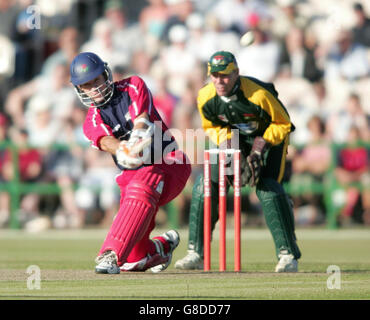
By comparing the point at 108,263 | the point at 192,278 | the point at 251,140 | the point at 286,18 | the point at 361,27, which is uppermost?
the point at 286,18

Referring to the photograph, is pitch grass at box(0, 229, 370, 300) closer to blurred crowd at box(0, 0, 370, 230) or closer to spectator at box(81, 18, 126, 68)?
blurred crowd at box(0, 0, 370, 230)

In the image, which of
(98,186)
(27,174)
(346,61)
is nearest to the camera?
(98,186)

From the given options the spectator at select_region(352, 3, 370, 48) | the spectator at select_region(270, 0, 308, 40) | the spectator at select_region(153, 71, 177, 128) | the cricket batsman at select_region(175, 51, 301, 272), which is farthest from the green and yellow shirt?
the spectator at select_region(352, 3, 370, 48)

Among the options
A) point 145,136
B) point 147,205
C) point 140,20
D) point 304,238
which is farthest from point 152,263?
point 140,20

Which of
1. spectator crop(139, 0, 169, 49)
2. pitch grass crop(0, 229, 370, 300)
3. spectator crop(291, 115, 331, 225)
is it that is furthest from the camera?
spectator crop(139, 0, 169, 49)

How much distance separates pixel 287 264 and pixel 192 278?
Result: 3.78 ft

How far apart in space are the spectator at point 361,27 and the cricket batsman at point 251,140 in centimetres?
948

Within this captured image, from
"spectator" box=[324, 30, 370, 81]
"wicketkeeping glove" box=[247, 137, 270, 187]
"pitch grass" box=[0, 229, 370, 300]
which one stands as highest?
"spectator" box=[324, 30, 370, 81]

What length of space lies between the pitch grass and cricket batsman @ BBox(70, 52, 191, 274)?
0.80ft

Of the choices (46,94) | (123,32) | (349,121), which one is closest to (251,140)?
(349,121)

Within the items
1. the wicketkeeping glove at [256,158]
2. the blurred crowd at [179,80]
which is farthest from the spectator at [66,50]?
the wicketkeeping glove at [256,158]

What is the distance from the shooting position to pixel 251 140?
9.24m

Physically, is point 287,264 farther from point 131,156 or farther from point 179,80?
point 179,80

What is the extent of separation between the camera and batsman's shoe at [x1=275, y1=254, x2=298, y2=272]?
8711mm
